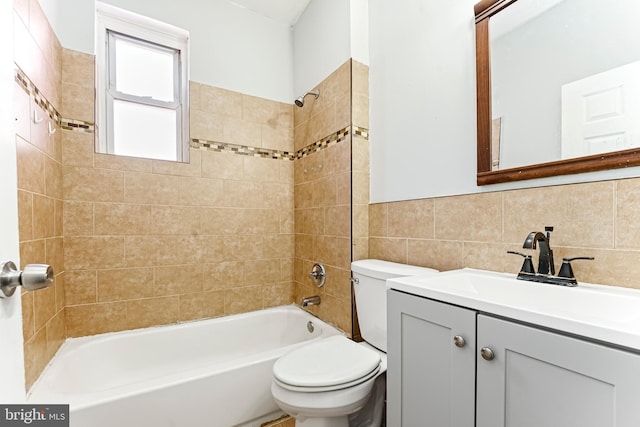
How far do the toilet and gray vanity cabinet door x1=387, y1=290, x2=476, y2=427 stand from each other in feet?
0.71

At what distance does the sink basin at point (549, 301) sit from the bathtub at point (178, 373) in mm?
958

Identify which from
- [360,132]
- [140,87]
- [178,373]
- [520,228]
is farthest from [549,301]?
[140,87]

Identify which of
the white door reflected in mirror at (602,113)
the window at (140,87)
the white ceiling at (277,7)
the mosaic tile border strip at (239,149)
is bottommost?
the white door reflected in mirror at (602,113)

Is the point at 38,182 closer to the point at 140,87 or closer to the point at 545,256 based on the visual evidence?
the point at 140,87

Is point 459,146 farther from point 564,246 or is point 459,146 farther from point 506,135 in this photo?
point 564,246

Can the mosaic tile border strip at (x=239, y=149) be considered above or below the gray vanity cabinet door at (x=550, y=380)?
above

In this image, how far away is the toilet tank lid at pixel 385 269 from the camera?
1.33 m

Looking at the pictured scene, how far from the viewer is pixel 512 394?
0.67m

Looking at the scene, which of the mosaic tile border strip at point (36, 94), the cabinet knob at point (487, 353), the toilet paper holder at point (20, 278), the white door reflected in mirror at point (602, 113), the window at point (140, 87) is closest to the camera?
the toilet paper holder at point (20, 278)

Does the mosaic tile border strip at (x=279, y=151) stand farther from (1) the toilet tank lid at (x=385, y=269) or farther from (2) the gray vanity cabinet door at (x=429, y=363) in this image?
(2) the gray vanity cabinet door at (x=429, y=363)

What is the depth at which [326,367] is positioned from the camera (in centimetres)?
127

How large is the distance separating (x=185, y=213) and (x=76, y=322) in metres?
0.86

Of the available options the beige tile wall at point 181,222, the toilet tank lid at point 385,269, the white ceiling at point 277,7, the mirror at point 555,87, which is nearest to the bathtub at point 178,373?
the beige tile wall at point 181,222

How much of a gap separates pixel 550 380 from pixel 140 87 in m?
2.53
